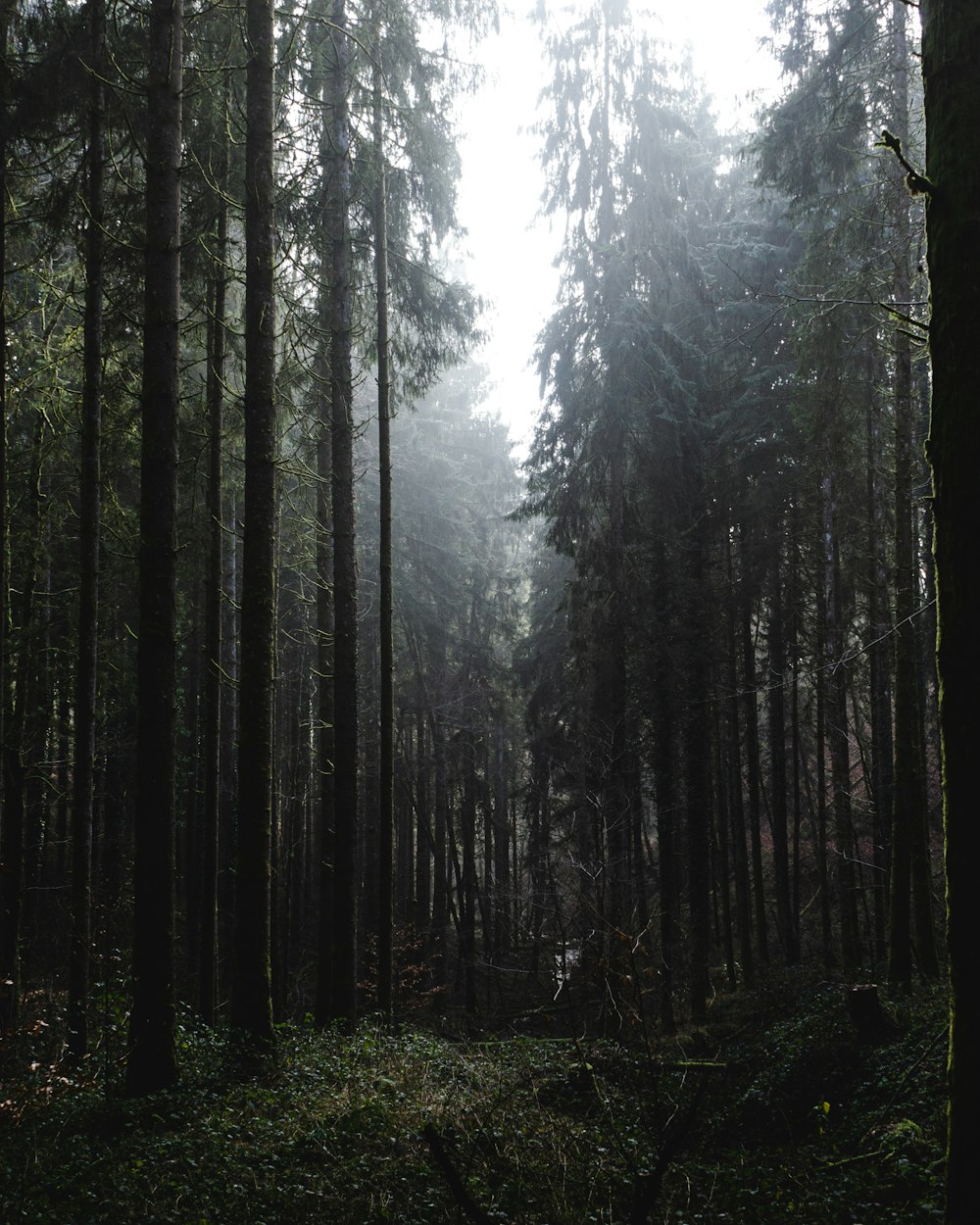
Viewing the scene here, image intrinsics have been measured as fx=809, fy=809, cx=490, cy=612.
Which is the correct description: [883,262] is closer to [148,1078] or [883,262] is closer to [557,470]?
[557,470]

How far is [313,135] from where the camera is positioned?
10836 mm

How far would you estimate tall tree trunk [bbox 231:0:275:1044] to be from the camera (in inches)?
275

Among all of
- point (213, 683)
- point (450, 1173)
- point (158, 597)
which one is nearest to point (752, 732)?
point (213, 683)

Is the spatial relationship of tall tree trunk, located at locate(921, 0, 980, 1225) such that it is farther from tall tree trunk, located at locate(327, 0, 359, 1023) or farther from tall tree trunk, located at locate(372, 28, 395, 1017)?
tall tree trunk, located at locate(327, 0, 359, 1023)

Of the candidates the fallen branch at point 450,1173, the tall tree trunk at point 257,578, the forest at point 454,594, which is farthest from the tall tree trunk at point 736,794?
the fallen branch at point 450,1173

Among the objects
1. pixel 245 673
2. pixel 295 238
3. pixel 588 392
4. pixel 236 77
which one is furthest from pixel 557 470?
pixel 245 673

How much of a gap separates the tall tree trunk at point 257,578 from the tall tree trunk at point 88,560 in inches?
77.1

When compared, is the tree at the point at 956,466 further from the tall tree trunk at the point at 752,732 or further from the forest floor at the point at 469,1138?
the tall tree trunk at the point at 752,732

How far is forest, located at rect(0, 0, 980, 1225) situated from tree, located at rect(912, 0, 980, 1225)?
0.02m

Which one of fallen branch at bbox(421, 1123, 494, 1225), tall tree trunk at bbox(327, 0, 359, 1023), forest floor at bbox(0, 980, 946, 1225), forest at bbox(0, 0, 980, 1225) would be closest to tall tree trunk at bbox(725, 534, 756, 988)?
forest at bbox(0, 0, 980, 1225)

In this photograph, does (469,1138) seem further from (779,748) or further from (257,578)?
(779,748)

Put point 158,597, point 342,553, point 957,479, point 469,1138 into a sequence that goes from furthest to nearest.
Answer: point 342,553 < point 158,597 < point 469,1138 < point 957,479

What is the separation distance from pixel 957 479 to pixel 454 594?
21.2 m

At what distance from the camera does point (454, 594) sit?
78.9 feet
